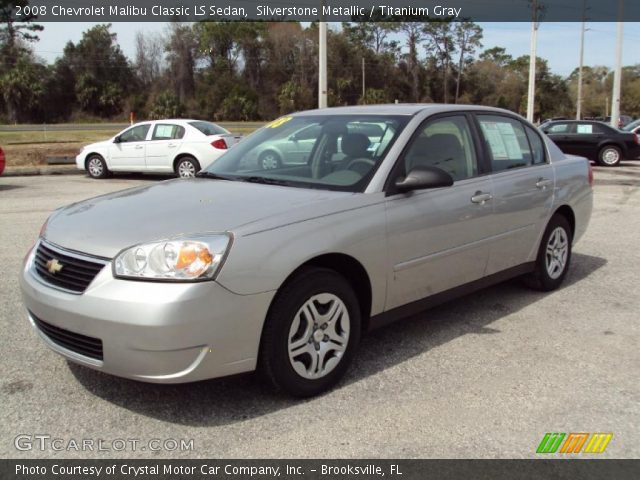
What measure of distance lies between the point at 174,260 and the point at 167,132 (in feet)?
42.0

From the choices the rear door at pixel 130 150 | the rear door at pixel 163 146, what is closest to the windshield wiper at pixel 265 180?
the rear door at pixel 163 146

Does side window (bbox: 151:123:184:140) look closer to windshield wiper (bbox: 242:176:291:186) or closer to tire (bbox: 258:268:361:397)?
windshield wiper (bbox: 242:176:291:186)

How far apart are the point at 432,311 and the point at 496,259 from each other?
69 cm

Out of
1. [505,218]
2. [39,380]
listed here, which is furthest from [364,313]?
[39,380]

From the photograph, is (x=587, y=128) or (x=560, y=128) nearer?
(x=587, y=128)

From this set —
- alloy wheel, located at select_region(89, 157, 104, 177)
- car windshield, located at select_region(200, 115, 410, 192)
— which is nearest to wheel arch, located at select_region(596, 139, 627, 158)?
alloy wheel, located at select_region(89, 157, 104, 177)

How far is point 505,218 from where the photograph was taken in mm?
4828

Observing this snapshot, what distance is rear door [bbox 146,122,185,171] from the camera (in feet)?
49.1

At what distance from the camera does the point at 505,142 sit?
512cm

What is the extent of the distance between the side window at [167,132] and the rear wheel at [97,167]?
163cm

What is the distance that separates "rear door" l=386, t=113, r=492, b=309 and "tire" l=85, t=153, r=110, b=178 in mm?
12892

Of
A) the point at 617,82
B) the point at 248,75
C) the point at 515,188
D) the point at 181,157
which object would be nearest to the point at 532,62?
the point at 617,82

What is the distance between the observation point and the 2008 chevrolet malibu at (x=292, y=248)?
2996 mm
